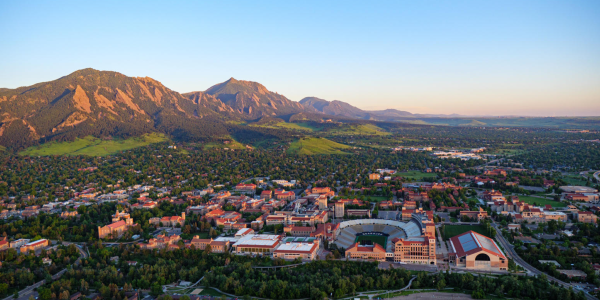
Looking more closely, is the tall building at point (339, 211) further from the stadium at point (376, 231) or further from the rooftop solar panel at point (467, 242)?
the rooftop solar panel at point (467, 242)

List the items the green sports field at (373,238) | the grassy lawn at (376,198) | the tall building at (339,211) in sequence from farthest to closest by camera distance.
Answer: the grassy lawn at (376,198)
the tall building at (339,211)
the green sports field at (373,238)

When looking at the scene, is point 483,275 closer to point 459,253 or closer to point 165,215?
point 459,253

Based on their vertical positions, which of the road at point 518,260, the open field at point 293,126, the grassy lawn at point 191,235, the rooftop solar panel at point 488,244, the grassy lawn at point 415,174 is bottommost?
the grassy lawn at point 191,235

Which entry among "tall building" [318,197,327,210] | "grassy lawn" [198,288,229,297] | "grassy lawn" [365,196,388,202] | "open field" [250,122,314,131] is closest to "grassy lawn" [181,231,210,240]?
"grassy lawn" [198,288,229,297]

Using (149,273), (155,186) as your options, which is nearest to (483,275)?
(149,273)

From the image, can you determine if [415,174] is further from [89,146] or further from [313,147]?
[89,146]

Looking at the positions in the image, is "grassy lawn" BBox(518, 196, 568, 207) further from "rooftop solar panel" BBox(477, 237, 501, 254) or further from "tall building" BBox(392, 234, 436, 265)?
"tall building" BBox(392, 234, 436, 265)

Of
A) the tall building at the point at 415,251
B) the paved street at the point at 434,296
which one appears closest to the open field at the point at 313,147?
the tall building at the point at 415,251
